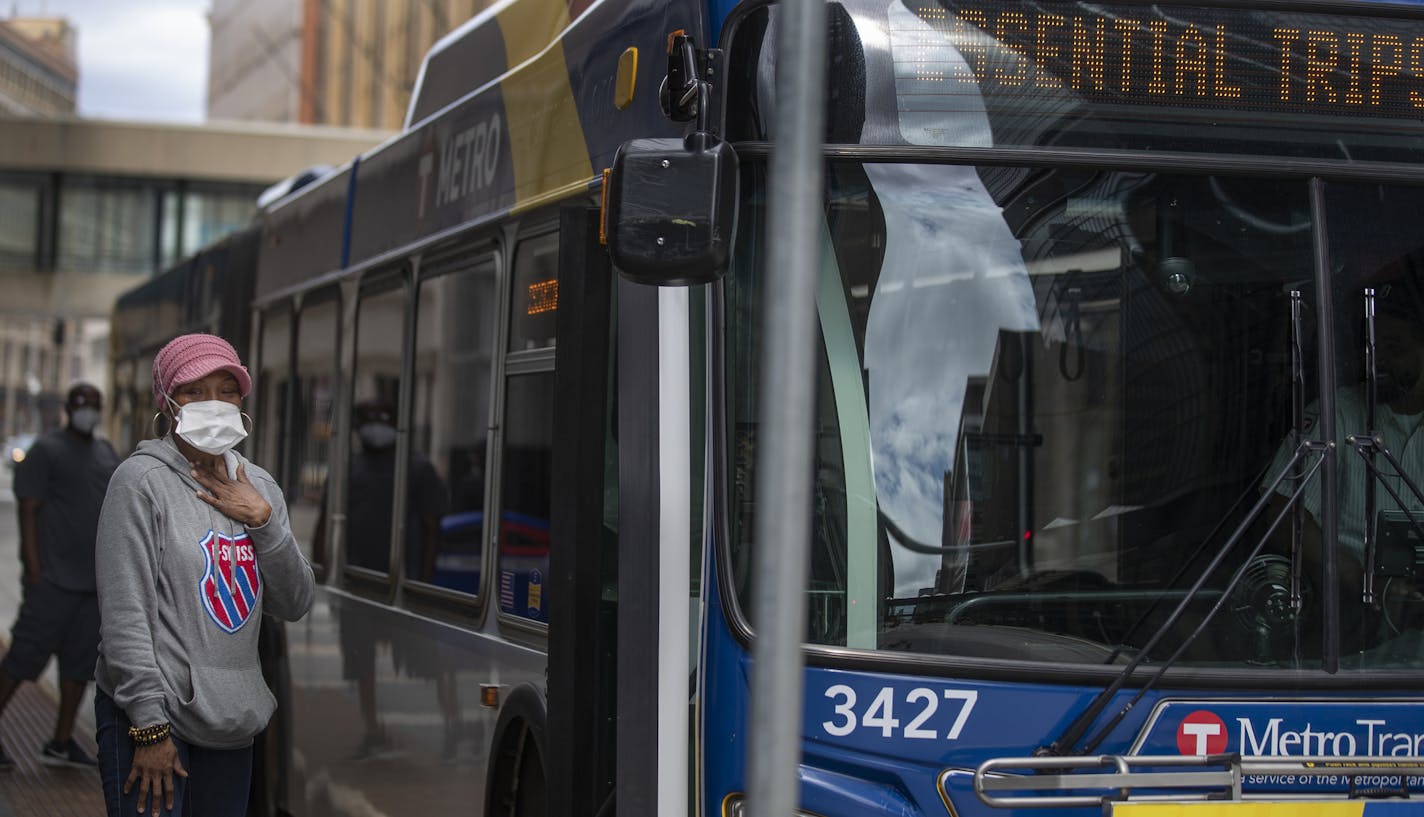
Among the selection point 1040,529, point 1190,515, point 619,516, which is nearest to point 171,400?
point 619,516

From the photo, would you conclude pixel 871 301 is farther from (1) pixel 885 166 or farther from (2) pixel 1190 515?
(2) pixel 1190 515

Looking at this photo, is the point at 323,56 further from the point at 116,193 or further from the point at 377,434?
the point at 377,434

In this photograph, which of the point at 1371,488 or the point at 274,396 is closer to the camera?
the point at 1371,488

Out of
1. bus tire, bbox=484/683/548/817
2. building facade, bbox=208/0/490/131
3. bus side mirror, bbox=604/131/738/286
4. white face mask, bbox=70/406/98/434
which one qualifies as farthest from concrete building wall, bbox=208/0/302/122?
bus side mirror, bbox=604/131/738/286

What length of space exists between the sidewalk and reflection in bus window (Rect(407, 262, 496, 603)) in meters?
3.43

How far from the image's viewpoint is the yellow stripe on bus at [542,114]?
4797mm

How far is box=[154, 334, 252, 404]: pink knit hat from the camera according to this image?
4301 millimetres

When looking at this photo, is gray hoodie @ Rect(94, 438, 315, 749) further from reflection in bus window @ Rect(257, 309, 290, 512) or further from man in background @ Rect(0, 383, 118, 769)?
man in background @ Rect(0, 383, 118, 769)

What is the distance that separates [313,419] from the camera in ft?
24.6

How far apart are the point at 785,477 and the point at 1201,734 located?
64.8 inches

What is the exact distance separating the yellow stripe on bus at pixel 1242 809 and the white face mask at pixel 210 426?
2.14 metres

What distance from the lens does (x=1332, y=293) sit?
382cm

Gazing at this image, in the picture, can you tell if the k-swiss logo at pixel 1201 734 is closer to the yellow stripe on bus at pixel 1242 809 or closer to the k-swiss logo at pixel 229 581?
the yellow stripe on bus at pixel 1242 809

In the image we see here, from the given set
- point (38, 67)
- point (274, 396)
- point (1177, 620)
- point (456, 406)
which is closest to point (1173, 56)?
point (1177, 620)
